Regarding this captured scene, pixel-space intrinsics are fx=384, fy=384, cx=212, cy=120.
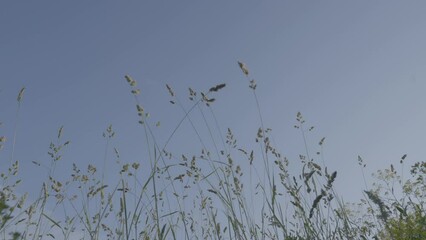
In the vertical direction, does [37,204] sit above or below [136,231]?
above

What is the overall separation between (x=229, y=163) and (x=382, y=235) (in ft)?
4.62

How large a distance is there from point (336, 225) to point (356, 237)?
0.18 m

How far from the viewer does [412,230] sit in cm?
231

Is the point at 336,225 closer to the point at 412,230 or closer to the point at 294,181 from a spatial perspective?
the point at 294,181

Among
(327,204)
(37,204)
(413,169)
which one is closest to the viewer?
(327,204)

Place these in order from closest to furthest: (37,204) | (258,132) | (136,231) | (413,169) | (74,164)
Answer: (136,231) → (37,204) → (258,132) → (74,164) → (413,169)

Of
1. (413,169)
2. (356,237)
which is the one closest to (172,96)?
(356,237)

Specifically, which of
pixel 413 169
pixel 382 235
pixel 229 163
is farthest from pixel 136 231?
pixel 413 169

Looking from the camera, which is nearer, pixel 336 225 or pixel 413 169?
pixel 336 225

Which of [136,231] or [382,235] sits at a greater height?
[136,231]

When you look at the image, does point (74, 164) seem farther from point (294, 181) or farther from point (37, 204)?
point (294, 181)

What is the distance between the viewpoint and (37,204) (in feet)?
11.7

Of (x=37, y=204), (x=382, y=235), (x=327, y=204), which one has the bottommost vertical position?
(x=382, y=235)

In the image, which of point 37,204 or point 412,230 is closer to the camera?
point 412,230
